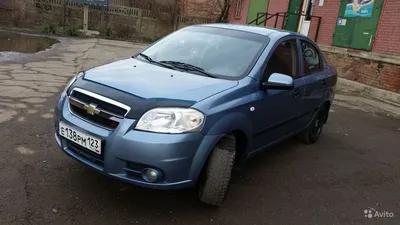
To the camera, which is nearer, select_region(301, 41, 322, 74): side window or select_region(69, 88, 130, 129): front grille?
select_region(69, 88, 130, 129): front grille

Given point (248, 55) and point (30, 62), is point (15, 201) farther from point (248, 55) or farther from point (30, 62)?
point (30, 62)

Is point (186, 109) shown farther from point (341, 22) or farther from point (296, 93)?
point (341, 22)

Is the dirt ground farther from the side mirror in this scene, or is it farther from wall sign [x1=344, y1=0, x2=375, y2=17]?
wall sign [x1=344, y1=0, x2=375, y2=17]

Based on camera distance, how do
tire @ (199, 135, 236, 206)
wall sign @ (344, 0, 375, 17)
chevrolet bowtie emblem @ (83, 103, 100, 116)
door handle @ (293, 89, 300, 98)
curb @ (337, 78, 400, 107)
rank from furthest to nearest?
wall sign @ (344, 0, 375, 17) < curb @ (337, 78, 400, 107) < door handle @ (293, 89, 300, 98) < tire @ (199, 135, 236, 206) < chevrolet bowtie emblem @ (83, 103, 100, 116)

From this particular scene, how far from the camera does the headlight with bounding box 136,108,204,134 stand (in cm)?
260

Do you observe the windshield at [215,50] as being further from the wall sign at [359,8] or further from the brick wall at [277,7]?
the brick wall at [277,7]

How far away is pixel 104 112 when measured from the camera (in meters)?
2.73

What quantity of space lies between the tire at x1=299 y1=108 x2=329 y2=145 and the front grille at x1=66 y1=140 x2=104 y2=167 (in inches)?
124

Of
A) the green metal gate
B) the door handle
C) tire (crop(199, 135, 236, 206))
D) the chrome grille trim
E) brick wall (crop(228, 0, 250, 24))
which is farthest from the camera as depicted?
brick wall (crop(228, 0, 250, 24))

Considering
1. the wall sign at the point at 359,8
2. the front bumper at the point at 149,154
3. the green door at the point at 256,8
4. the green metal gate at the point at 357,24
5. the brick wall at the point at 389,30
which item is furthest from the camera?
the green door at the point at 256,8

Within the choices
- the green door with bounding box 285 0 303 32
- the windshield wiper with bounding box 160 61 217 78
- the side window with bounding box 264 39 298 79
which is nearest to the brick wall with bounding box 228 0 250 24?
the green door with bounding box 285 0 303 32

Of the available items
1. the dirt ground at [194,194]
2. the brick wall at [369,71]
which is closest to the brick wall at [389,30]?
the brick wall at [369,71]

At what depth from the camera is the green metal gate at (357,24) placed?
10.2m

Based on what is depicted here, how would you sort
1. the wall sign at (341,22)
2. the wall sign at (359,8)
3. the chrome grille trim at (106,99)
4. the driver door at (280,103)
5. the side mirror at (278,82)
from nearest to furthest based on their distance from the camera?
the chrome grille trim at (106,99), the side mirror at (278,82), the driver door at (280,103), the wall sign at (359,8), the wall sign at (341,22)
